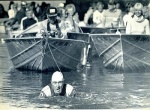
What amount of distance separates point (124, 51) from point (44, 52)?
198 cm

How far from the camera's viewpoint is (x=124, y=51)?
15.7 meters

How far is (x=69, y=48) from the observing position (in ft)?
49.7

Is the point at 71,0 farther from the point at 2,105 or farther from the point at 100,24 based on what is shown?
the point at 2,105

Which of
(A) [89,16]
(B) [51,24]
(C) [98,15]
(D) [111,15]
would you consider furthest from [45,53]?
(A) [89,16]

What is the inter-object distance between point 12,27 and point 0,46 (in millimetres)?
1179

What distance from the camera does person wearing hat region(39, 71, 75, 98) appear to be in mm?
11374

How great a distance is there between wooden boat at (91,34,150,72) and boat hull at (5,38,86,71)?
1.83 feet

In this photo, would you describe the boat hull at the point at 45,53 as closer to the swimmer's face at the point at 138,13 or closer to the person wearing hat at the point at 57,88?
the swimmer's face at the point at 138,13

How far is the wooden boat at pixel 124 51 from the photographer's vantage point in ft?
49.7

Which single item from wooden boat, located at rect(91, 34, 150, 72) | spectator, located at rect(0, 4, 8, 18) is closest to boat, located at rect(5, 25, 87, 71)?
wooden boat, located at rect(91, 34, 150, 72)

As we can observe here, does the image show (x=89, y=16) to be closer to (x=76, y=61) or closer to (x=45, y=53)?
(x=76, y=61)

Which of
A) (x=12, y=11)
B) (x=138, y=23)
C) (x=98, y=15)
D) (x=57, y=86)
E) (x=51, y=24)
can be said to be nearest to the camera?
(x=57, y=86)

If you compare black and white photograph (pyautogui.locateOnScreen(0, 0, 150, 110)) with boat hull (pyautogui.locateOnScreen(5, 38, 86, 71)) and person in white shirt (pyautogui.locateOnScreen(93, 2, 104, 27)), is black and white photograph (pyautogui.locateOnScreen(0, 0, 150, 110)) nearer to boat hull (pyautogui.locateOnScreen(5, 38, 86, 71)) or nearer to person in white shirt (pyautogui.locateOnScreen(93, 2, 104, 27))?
boat hull (pyautogui.locateOnScreen(5, 38, 86, 71))

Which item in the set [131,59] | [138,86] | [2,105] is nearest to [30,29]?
[131,59]
